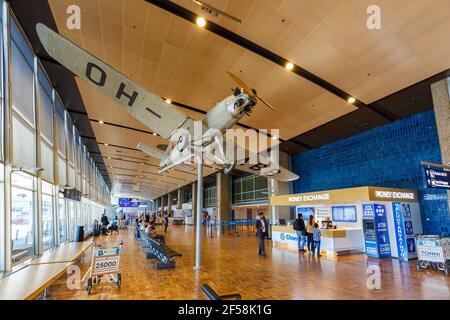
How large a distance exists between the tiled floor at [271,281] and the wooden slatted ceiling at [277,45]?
5014mm

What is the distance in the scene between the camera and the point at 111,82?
14.9 ft

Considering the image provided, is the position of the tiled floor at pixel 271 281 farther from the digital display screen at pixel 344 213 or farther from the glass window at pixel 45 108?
the glass window at pixel 45 108

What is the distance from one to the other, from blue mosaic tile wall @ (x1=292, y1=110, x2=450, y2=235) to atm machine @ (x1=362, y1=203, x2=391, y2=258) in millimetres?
1649

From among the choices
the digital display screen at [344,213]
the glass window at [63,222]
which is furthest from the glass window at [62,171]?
the digital display screen at [344,213]

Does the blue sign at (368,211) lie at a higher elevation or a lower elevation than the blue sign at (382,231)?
higher

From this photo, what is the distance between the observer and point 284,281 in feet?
16.1

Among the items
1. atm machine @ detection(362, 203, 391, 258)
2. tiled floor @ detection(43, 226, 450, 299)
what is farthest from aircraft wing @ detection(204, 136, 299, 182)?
atm machine @ detection(362, 203, 391, 258)

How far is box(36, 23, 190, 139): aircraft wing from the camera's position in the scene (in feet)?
13.7

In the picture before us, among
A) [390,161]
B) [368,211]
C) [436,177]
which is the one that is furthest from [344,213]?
[436,177]

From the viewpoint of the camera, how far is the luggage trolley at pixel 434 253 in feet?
18.9

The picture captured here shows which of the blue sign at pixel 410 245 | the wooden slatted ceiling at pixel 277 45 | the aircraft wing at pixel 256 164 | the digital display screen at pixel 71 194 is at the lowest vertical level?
the blue sign at pixel 410 245

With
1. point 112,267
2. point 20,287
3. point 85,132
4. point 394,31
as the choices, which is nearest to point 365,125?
point 394,31

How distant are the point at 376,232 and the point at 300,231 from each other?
2313mm

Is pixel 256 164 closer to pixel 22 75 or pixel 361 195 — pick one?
pixel 361 195
